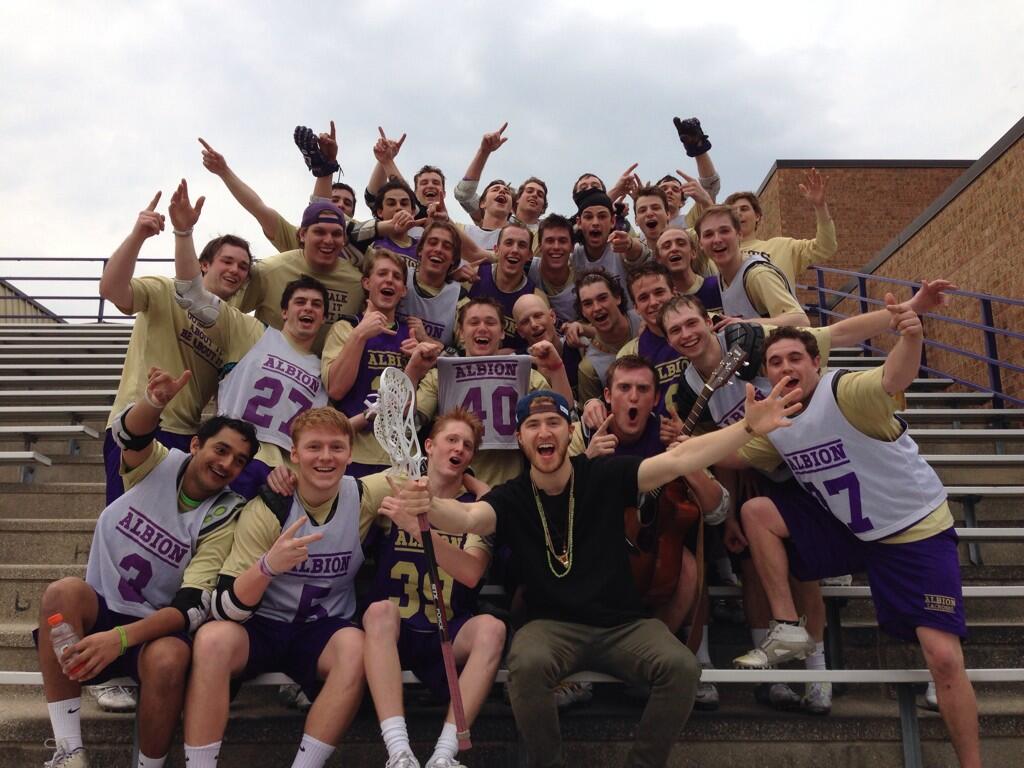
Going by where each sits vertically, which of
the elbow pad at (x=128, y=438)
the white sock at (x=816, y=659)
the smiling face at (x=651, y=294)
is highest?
the smiling face at (x=651, y=294)

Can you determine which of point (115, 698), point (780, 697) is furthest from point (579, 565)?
point (115, 698)

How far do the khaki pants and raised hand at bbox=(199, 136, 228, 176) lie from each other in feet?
11.8

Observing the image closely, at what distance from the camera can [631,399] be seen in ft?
11.6

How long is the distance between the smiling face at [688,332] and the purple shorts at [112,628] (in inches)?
95.8

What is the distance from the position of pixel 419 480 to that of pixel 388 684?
2.69 feet

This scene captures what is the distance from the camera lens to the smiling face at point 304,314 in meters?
4.05

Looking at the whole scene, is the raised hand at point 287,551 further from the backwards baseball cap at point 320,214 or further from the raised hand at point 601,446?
the backwards baseball cap at point 320,214

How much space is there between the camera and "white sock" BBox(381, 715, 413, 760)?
2.70 meters

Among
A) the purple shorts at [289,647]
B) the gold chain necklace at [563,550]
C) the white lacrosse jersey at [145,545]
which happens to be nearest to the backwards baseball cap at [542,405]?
the gold chain necklace at [563,550]

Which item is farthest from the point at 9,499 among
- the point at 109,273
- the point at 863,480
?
the point at 863,480

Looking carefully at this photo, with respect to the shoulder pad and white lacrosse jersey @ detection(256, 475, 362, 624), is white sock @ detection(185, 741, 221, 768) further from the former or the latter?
the shoulder pad

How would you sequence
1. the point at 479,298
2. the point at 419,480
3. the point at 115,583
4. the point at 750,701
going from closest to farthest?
the point at 419,480 → the point at 115,583 → the point at 750,701 → the point at 479,298

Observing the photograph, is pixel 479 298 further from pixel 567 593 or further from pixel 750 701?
pixel 750 701

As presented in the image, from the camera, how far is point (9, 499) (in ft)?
15.2
